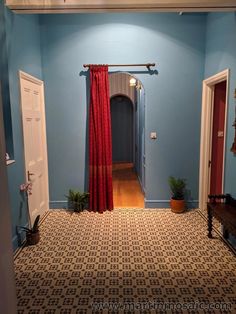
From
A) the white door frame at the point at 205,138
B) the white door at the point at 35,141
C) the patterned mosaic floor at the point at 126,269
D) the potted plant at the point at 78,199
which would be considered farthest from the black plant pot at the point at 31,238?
the white door frame at the point at 205,138

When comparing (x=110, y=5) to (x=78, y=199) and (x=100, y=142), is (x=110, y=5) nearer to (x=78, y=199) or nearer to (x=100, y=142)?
(x=100, y=142)

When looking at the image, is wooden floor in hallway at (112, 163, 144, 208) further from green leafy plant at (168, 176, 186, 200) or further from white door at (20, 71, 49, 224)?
white door at (20, 71, 49, 224)

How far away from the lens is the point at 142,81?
13.5 ft

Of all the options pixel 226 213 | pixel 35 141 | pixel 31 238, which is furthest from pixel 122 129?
pixel 226 213

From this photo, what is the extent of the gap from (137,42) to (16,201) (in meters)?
2.97

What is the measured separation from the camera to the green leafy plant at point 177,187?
4114 millimetres

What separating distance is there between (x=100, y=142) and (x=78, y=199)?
3.36 ft

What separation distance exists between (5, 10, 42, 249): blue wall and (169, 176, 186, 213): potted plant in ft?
7.50

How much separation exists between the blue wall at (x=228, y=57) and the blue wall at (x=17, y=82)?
261 centimetres

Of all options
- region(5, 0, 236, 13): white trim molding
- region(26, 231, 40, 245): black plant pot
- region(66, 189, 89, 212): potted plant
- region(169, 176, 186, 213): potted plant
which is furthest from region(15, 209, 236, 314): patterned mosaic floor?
region(5, 0, 236, 13): white trim molding

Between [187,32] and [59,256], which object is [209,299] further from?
[187,32]

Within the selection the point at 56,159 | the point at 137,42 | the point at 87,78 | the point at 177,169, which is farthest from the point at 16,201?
the point at 137,42

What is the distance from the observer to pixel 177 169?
431 centimetres

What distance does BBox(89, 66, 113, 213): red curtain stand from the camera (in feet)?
13.2
